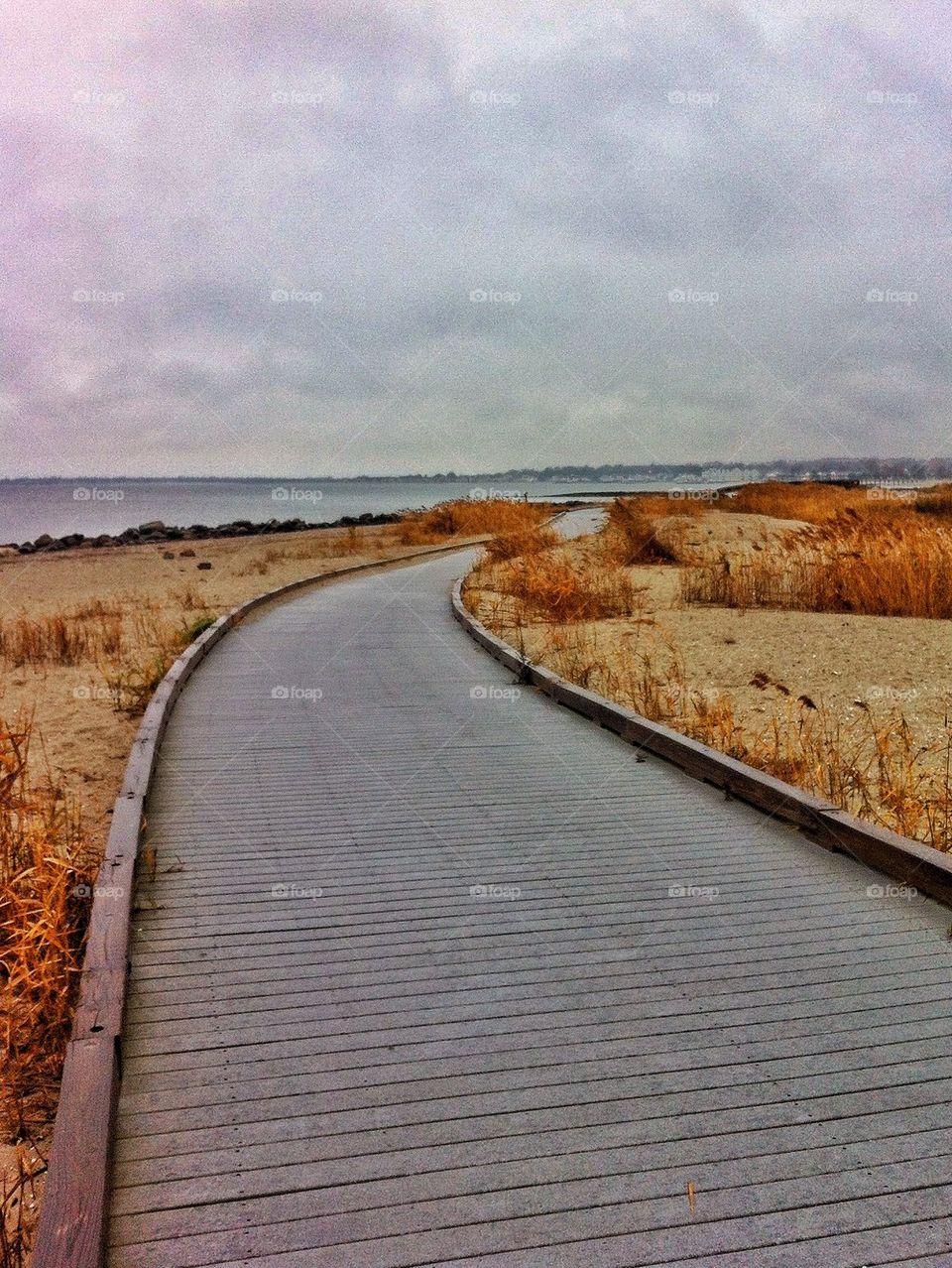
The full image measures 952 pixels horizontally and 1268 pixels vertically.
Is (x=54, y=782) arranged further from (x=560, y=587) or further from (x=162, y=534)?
(x=162, y=534)

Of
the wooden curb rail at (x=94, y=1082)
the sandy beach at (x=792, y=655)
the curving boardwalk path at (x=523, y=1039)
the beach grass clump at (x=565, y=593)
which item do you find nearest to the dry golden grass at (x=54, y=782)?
the wooden curb rail at (x=94, y=1082)

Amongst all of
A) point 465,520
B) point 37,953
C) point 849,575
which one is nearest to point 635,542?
point 849,575

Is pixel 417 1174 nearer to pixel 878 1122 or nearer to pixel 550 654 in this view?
pixel 878 1122

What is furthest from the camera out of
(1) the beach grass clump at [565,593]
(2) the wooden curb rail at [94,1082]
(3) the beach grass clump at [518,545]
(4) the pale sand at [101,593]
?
(3) the beach grass clump at [518,545]

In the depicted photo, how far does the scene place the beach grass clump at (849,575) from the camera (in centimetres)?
1227

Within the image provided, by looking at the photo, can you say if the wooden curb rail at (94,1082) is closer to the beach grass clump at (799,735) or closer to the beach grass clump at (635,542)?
the beach grass clump at (799,735)

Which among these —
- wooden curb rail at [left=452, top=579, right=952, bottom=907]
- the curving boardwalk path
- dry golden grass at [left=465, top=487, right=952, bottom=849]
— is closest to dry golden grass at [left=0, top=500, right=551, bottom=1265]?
the curving boardwalk path

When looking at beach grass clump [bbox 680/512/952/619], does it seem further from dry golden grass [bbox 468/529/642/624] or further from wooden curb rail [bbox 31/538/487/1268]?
wooden curb rail [bbox 31/538/487/1268]

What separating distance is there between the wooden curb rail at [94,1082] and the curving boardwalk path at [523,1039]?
11cm

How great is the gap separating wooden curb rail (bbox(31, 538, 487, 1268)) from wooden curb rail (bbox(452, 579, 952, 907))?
11.8ft

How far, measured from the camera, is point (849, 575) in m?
13.0

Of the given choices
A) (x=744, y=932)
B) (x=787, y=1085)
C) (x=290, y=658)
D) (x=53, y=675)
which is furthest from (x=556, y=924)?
(x=53, y=675)

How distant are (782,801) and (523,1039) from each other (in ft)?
9.46

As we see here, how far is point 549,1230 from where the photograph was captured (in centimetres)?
267
